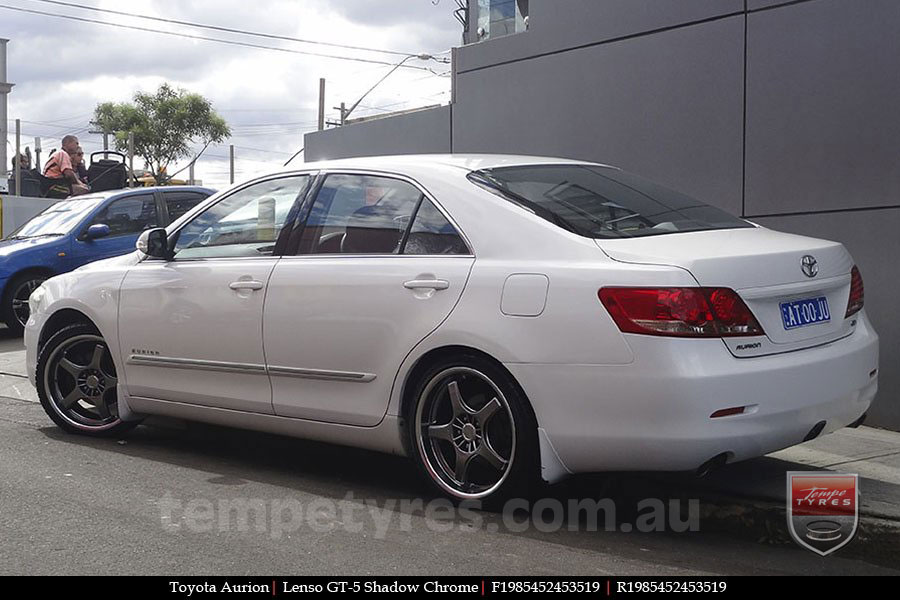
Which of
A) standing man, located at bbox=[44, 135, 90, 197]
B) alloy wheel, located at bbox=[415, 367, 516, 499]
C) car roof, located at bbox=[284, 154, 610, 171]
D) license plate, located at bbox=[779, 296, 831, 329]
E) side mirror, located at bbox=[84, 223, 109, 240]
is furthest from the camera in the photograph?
standing man, located at bbox=[44, 135, 90, 197]

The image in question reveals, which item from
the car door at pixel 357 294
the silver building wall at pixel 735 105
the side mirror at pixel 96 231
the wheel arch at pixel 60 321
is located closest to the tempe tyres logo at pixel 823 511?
the car door at pixel 357 294

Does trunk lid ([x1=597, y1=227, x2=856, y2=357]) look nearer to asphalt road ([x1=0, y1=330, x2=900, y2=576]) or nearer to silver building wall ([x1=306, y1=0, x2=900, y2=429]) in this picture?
asphalt road ([x1=0, y1=330, x2=900, y2=576])

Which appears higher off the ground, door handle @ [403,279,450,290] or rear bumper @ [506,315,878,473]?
door handle @ [403,279,450,290]

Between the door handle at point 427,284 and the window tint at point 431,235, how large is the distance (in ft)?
0.55

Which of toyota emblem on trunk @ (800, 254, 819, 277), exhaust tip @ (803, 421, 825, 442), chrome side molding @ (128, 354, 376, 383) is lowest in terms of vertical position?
exhaust tip @ (803, 421, 825, 442)

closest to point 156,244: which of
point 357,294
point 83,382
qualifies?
point 83,382

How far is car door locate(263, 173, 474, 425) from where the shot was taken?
16.4 feet

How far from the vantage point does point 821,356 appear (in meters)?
4.62

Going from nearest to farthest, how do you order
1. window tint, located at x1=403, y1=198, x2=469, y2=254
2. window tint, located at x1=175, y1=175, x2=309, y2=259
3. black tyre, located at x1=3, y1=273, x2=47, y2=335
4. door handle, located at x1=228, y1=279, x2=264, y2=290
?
window tint, located at x1=403, y1=198, x2=469, y2=254
door handle, located at x1=228, y1=279, x2=264, y2=290
window tint, located at x1=175, y1=175, x2=309, y2=259
black tyre, located at x1=3, y1=273, x2=47, y2=335

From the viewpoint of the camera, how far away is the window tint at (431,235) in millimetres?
5043

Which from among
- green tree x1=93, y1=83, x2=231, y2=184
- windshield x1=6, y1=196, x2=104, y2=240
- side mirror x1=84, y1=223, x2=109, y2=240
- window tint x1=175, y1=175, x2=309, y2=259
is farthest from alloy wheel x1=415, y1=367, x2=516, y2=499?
green tree x1=93, y1=83, x2=231, y2=184

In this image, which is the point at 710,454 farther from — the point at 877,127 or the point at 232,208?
the point at 877,127

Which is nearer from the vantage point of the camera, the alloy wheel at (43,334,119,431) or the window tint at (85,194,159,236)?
the alloy wheel at (43,334,119,431)

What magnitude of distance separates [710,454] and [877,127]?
12.0ft
